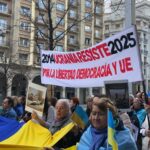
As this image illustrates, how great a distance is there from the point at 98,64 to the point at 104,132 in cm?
265

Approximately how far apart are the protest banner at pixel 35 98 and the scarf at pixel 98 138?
3.28m

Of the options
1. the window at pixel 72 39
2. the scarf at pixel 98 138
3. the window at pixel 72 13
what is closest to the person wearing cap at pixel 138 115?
the scarf at pixel 98 138

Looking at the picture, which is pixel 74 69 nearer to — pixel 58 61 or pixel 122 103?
pixel 58 61

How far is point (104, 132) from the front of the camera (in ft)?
11.3

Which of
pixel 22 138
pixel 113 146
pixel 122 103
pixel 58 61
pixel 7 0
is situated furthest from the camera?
pixel 7 0

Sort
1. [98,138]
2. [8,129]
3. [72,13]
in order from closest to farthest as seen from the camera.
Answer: [98,138] → [8,129] → [72,13]

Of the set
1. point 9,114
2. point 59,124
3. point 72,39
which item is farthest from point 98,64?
point 72,39

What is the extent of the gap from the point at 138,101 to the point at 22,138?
3704mm

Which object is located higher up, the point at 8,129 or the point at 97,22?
the point at 97,22

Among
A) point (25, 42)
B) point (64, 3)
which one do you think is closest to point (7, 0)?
point (25, 42)

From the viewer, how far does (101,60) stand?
5914mm

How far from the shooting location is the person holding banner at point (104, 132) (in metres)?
3.26

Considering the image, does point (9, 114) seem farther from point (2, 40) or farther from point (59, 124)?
point (2, 40)

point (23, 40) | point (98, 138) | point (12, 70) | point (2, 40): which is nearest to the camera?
point (98, 138)
